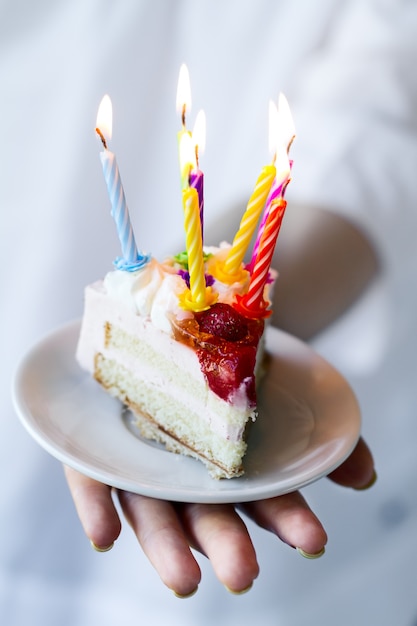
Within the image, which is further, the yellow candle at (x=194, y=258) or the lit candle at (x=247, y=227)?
the lit candle at (x=247, y=227)

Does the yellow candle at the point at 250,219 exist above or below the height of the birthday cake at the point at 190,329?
above

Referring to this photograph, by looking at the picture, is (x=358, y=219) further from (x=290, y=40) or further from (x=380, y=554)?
(x=380, y=554)

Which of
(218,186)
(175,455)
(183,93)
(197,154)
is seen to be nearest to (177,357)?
(175,455)

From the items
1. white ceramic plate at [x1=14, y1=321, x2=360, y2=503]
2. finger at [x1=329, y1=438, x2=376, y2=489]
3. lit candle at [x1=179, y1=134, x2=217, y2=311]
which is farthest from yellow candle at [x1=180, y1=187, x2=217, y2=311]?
finger at [x1=329, y1=438, x2=376, y2=489]

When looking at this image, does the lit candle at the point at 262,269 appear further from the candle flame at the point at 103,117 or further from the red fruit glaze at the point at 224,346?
the candle flame at the point at 103,117

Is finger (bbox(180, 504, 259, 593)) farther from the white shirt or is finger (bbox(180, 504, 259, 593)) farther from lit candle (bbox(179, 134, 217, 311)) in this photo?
the white shirt

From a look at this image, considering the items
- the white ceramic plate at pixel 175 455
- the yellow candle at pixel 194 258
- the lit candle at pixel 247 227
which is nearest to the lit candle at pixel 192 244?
the yellow candle at pixel 194 258

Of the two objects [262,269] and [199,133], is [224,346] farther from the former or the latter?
[199,133]
